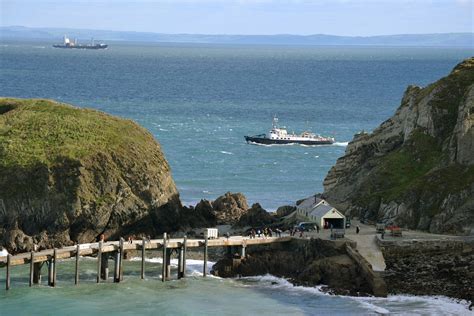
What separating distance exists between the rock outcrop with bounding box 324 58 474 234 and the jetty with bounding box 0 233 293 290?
11.0m

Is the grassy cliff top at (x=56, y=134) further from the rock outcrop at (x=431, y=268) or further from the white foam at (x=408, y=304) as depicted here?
the rock outcrop at (x=431, y=268)

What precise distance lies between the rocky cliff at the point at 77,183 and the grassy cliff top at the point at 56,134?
8 centimetres

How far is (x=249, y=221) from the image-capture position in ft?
316

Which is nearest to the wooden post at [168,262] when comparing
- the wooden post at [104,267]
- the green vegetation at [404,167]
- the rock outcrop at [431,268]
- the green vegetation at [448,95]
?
the wooden post at [104,267]

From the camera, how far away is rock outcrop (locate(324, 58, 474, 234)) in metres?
89.6

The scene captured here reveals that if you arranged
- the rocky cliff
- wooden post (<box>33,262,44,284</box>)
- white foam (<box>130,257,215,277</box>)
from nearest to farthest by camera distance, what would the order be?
wooden post (<box>33,262,44,284</box>)
white foam (<box>130,257,215,277</box>)
the rocky cliff

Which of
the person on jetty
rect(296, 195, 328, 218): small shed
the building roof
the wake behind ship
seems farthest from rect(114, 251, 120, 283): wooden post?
the wake behind ship

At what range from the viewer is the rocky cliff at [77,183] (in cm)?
8950

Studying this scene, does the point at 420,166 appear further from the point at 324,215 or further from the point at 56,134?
the point at 56,134

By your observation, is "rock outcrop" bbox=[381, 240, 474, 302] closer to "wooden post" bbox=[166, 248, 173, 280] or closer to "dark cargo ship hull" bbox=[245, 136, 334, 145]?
"wooden post" bbox=[166, 248, 173, 280]

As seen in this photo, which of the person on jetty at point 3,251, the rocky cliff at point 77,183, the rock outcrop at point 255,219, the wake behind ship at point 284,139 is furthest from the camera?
the wake behind ship at point 284,139

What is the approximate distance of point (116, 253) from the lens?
81.9 m

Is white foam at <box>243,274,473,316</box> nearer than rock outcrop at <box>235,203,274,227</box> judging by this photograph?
Yes

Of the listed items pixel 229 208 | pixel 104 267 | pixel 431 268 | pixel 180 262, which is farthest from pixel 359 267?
pixel 229 208
